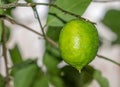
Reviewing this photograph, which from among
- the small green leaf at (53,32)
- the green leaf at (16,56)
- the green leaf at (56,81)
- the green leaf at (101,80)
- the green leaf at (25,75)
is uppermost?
the small green leaf at (53,32)

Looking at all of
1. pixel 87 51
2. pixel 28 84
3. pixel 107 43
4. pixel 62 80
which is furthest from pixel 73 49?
pixel 107 43

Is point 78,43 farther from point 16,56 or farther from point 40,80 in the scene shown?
point 16,56

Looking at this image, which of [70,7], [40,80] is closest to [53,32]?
[40,80]

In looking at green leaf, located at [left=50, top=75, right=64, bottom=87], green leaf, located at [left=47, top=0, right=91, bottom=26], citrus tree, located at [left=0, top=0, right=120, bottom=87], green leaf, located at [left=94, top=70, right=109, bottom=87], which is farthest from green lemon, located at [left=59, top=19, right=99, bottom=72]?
green leaf, located at [left=50, top=75, right=64, bottom=87]

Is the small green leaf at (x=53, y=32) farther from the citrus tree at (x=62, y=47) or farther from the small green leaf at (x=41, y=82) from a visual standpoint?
the small green leaf at (x=41, y=82)

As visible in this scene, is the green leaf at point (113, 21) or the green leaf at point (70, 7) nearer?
the green leaf at point (70, 7)

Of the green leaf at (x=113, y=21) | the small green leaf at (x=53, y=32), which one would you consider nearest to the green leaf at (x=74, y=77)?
the small green leaf at (x=53, y=32)

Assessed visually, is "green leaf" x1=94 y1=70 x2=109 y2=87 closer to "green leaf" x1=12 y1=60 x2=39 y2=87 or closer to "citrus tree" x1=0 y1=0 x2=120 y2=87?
"citrus tree" x1=0 y1=0 x2=120 y2=87

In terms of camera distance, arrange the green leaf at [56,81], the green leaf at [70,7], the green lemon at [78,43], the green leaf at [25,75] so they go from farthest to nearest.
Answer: the green leaf at [56,81], the green leaf at [25,75], the green leaf at [70,7], the green lemon at [78,43]


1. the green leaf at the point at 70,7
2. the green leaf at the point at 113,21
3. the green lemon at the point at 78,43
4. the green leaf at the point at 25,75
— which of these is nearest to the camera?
the green lemon at the point at 78,43
